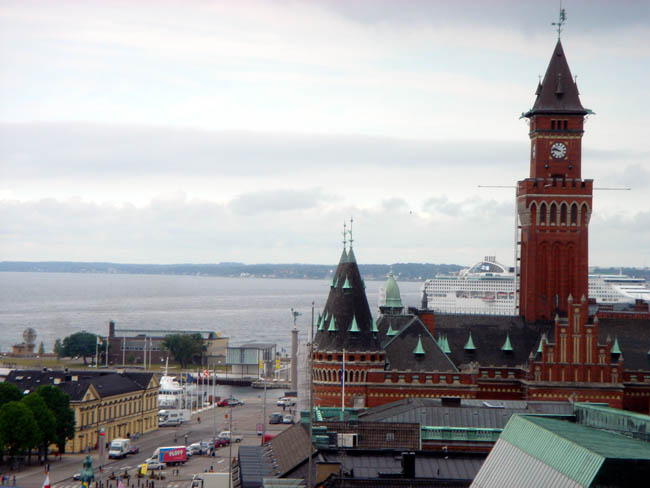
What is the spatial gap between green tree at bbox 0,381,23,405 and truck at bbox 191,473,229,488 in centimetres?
2730

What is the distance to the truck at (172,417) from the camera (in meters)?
139

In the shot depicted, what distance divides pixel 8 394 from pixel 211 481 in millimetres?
31128

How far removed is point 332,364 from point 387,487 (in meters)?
40.8

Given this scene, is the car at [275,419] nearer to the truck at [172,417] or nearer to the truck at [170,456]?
the truck at [172,417]

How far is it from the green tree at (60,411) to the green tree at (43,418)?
2.80m

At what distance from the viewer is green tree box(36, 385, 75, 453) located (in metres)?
108

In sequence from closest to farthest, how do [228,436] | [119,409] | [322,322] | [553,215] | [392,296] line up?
1. [322,322]
2. [553,215]
3. [392,296]
4. [228,436]
5. [119,409]

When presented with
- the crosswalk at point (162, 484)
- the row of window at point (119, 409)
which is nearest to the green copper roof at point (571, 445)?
the crosswalk at point (162, 484)

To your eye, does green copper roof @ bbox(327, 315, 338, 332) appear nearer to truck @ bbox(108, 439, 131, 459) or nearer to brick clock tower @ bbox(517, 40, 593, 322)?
brick clock tower @ bbox(517, 40, 593, 322)

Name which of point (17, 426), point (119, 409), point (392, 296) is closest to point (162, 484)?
point (17, 426)

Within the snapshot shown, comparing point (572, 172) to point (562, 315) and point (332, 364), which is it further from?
point (332, 364)

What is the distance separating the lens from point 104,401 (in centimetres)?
12050

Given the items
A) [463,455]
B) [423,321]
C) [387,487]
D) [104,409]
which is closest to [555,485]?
[387,487]

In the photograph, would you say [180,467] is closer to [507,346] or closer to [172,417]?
[507,346]
